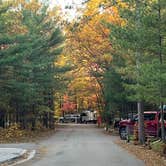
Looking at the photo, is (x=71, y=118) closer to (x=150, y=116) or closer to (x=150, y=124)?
(x=150, y=116)

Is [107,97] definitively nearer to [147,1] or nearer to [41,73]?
[41,73]

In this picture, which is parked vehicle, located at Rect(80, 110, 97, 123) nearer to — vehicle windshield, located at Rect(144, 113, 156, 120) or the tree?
the tree

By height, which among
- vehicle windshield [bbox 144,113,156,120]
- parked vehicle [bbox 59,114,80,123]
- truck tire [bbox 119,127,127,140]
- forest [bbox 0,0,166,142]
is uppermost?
forest [bbox 0,0,166,142]

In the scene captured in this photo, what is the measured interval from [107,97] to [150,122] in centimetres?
1362

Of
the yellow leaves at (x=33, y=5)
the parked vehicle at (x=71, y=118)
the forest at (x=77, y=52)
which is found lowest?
the parked vehicle at (x=71, y=118)

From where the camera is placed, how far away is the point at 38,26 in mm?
43438

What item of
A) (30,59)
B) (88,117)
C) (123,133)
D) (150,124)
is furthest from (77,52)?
(88,117)

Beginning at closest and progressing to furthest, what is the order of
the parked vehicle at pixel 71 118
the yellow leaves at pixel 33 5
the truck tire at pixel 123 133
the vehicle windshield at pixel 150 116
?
the vehicle windshield at pixel 150 116
the truck tire at pixel 123 133
the yellow leaves at pixel 33 5
the parked vehicle at pixel 71 118

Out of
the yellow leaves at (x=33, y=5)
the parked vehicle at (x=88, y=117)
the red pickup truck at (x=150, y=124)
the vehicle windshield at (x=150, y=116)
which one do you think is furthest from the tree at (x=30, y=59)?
the parked vehicle at (x=88, y=117)

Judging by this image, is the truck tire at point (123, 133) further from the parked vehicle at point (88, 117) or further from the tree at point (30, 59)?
the parked vehicle at point (88, 117)

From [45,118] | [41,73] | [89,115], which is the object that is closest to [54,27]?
[41,73]

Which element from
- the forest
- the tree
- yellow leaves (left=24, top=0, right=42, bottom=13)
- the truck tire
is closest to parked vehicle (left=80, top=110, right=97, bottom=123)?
the forest

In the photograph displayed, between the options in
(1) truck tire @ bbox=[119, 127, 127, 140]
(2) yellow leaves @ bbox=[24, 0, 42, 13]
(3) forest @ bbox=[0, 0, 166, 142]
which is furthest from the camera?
(2) yellow leaves @ bbox=[24, 0, 42, 13]

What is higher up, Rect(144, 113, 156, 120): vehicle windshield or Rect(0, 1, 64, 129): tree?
Rect(0, 1, 64, 129): tree
